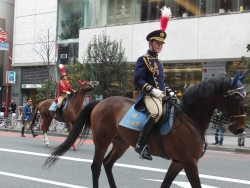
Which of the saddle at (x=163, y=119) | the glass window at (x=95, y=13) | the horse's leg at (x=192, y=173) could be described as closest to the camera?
the horse's leg at (x=192, y=173)

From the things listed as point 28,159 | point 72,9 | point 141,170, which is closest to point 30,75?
point 72,9

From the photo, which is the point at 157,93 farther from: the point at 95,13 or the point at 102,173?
the point at 95,13

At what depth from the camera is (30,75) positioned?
31.9 meters

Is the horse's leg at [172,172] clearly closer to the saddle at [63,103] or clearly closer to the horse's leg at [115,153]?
the horse's leg at [115,153]

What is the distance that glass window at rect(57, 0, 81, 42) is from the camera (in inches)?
1156

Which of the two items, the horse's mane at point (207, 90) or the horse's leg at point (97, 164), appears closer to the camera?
the horse's mane at point (207, 90)

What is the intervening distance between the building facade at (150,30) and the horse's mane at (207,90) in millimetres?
14701

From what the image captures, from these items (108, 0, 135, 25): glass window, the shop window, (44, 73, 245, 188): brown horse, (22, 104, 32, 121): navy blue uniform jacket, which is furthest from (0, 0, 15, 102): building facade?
(44, 73, 245, 188): brown horse

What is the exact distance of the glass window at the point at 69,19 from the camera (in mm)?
29352

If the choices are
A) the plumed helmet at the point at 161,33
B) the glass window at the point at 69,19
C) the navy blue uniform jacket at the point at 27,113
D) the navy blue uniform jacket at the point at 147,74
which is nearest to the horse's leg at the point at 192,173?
the navy blue uniform jacket at the point at 147,74

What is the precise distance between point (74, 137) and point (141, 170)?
259 cm

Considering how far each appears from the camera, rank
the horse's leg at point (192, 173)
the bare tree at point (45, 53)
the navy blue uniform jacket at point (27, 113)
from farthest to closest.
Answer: the bare tree at point (45, 53) → the navy blue uniform jacket at point (27, 113) → the horse's leg at point (192, 173)

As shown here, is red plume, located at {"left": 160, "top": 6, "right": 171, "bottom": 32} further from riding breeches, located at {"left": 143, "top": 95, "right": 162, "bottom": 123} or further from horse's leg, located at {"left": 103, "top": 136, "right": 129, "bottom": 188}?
horse's leg, located at {"left": 103, "top": 136, "right": 129, "bottom": 188}

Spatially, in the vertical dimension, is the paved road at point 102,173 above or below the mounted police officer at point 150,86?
below
